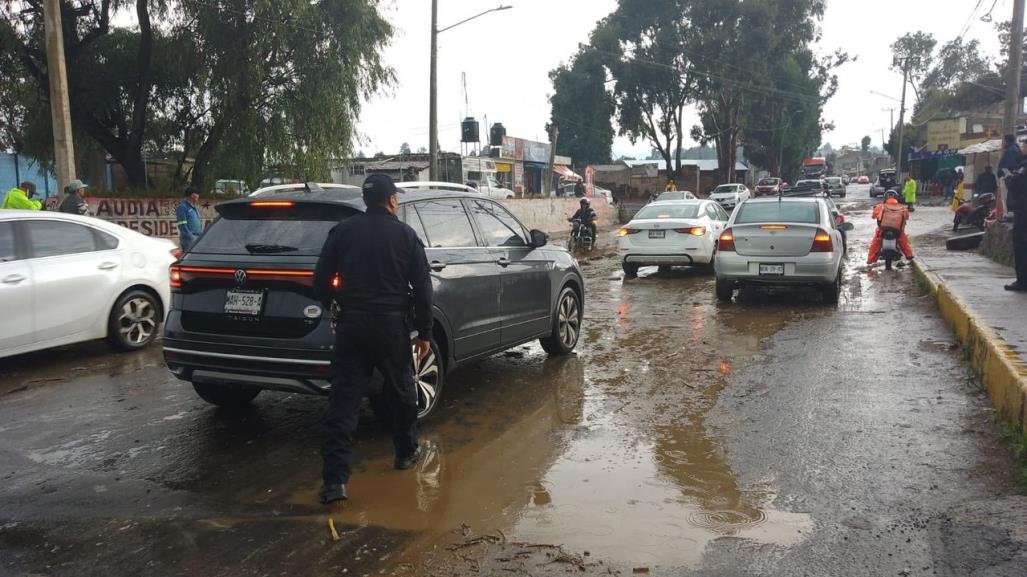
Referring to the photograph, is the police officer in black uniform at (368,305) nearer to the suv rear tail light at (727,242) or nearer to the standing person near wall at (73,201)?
the suv rear tail light at (727,242)

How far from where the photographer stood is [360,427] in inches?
222

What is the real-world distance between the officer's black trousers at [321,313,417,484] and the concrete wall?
783 inches

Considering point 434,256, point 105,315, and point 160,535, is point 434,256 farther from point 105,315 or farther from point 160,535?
point 105,315

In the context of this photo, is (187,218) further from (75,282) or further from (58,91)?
(75,282)

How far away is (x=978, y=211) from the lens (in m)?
20.0

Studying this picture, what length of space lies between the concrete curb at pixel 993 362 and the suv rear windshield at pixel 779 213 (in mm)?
2375

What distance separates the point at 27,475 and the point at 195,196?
935cm

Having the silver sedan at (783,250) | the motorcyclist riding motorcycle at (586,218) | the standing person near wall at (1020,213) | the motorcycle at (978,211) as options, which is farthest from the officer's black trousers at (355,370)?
the motorcycle at (978,211)

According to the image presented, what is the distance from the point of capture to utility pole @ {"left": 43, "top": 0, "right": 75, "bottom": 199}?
12961 millimetres

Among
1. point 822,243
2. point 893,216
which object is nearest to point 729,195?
point 893,216

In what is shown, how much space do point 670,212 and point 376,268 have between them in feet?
37.6

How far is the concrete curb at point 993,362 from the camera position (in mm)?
5141

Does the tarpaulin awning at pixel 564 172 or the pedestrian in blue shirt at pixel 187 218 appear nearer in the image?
the pedestrian in blue shirt at pixel 187 218

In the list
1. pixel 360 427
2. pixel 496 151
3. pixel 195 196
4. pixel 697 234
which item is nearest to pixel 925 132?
pixel 496 151
